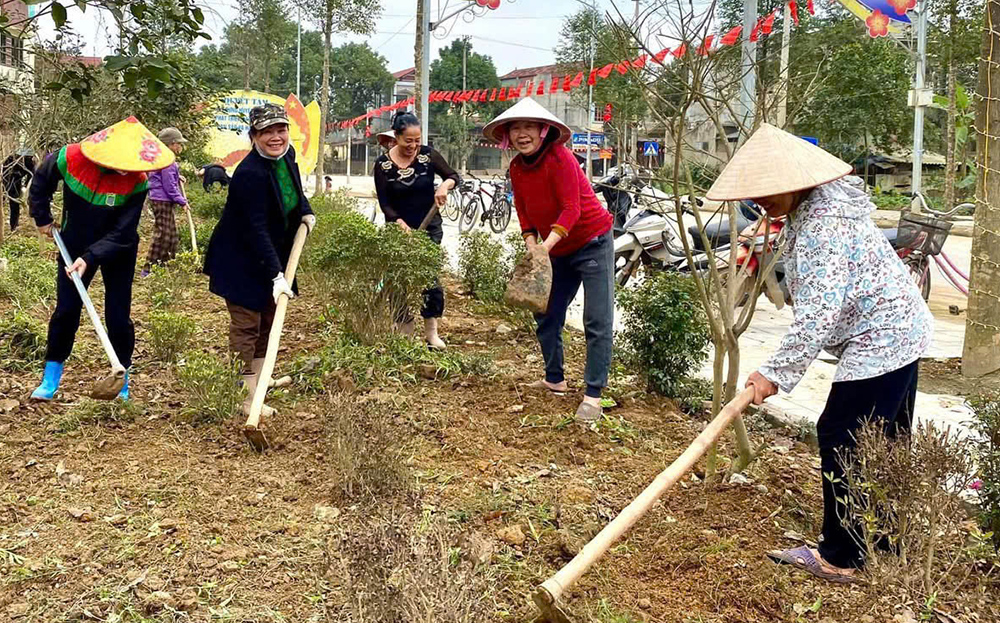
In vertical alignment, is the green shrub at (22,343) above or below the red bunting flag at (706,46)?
below

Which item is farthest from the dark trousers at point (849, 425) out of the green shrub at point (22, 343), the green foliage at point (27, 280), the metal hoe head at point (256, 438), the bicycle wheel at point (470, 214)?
the bicycle wheel at point (470, 214)

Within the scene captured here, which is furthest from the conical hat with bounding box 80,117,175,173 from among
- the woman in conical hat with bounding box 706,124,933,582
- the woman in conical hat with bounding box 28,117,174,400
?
the woman in conical hat with bounding box 706,124,933,582

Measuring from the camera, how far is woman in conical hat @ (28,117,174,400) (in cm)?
445

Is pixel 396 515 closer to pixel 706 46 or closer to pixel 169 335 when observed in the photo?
pixel 706 46

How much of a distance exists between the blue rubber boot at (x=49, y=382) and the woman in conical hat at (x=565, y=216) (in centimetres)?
252

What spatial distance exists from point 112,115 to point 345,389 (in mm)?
8855

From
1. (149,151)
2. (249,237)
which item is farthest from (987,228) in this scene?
(149,151)

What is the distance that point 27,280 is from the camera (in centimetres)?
752

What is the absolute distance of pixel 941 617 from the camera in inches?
106

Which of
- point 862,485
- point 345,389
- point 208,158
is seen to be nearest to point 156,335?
point 345,389

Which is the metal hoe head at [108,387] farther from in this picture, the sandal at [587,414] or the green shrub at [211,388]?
the sandal at [587,414]

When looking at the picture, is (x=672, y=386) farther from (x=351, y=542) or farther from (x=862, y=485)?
(x=351, y=542)

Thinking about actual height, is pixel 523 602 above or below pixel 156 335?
below

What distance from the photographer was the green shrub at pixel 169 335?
546 cm
